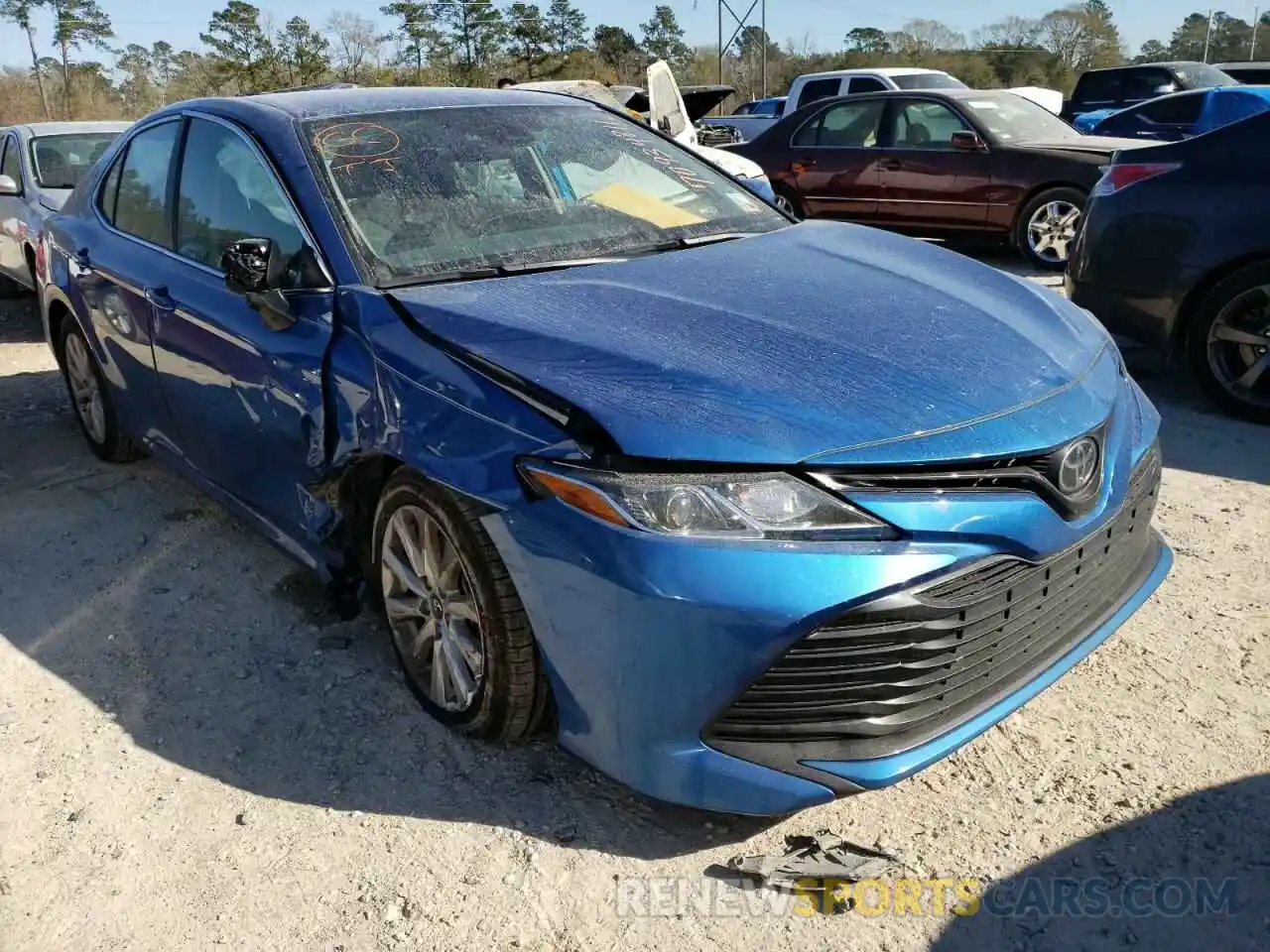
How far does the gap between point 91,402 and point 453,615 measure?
3.09 metres

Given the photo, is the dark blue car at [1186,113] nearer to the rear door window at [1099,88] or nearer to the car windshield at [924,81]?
the car windshield at [924,81]

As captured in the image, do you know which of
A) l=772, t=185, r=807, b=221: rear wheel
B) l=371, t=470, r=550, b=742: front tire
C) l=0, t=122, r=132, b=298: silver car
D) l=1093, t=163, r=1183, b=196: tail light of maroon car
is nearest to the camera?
l=371, t=470, r=550, b=742: front tire

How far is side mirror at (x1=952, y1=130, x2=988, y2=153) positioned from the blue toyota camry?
596cm

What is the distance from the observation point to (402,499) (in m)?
2.69

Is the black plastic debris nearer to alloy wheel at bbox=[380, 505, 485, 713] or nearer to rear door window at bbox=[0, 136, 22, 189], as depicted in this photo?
alloy wheel at bbox=[380, 505, 485, 713]

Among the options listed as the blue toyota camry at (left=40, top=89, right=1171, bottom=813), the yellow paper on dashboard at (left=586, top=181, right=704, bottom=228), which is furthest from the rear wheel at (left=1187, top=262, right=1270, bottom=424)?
the yellow paper on dashboard at (left=586, top=181, right=704, bottom=228)

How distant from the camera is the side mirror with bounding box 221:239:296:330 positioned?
2.91m

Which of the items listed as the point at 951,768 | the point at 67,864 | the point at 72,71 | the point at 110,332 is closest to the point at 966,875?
the point at 951,768

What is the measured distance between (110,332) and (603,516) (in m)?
2.91

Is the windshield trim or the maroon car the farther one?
the maroon car

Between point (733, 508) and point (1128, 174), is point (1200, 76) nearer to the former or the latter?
point (1128, 174)

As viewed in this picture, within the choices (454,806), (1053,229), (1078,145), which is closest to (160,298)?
(454,806)

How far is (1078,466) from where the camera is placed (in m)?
2.31

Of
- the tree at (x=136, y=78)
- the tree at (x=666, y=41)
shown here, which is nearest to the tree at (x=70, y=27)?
the tree at (x=136, y=78)
